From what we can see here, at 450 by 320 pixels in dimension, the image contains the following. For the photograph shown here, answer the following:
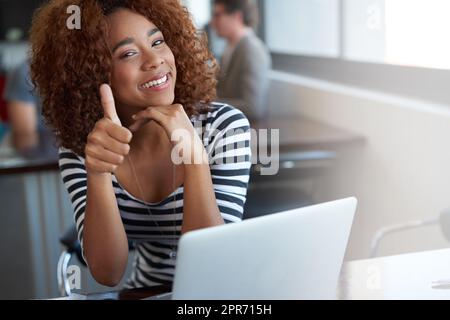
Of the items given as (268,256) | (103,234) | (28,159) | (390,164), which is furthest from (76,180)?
(390,164)

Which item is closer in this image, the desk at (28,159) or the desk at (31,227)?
the desk at (28,159)

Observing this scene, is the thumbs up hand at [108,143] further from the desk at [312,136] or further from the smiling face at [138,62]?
the desk at [312,136]

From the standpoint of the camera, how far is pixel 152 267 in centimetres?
130

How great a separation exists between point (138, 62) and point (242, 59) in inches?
65.2

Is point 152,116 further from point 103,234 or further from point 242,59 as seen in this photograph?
point 242,59

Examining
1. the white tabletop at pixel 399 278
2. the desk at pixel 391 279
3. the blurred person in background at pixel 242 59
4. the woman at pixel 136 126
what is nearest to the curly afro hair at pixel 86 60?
the woman at pixel 136 126

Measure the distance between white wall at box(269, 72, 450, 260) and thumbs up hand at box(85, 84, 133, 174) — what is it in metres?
0.86

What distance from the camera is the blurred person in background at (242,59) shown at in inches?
105

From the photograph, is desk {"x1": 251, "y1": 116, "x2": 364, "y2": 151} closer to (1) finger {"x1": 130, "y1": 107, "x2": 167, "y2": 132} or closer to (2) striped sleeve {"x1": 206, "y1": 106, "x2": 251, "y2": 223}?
(2) striped sleeve {"x1": 206, "y1": 106, "x2": 251, "y2": 223}

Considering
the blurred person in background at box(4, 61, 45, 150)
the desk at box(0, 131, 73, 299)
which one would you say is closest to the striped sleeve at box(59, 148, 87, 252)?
the desk at box(0, 131, 73, 299)

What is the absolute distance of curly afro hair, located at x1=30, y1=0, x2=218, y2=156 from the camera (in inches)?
41.8

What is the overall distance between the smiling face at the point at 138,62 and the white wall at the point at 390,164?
78 cm

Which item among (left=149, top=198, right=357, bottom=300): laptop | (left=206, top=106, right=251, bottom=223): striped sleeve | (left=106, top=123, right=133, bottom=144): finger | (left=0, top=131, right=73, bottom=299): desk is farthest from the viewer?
(left=0, top=131, right=73, bottom=299): desk

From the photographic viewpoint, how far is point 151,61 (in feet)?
3.45
